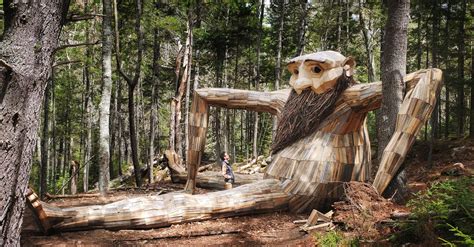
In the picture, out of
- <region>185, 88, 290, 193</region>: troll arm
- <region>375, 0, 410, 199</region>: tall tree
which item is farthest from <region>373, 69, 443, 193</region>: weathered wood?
<region>185, 88, 290, 193</region>: troll arm

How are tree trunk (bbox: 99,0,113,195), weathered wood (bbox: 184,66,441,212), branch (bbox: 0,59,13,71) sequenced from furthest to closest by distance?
tree trunk (bbox: 99,0,113,195), weathered wood (bbox: 184,66,441,212), branch (bbox: 0,59,13,71)

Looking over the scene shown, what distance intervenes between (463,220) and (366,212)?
116 cm

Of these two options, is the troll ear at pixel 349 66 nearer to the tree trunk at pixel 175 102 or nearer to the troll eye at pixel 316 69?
the troll eye at pixel 316 69

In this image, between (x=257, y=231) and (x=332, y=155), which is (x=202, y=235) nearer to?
(x=257, y=231)

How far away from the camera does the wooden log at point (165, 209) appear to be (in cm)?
435

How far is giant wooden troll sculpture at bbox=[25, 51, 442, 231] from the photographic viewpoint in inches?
181

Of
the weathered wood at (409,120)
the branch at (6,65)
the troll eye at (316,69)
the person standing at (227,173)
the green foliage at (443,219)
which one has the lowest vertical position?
the person standing at (227,173)

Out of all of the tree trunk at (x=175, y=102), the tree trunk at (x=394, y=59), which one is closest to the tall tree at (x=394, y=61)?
the tree trunk at (x=394, y=59)

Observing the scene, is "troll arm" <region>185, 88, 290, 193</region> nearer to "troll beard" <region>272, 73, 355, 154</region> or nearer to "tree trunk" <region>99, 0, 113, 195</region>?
"troll beard" <region>272, 73, 355, 154</region>

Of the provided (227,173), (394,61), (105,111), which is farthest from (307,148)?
(105,111)

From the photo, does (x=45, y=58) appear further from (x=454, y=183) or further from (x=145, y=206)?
(x=454, y=183)

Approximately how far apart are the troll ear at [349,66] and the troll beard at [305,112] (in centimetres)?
8

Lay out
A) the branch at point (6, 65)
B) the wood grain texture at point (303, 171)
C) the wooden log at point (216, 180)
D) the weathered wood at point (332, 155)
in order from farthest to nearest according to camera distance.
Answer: the wooden log at point (216, 180)
the weathered wood at point (332, 155)
the wood grain texture at point (303, 171)
the branch at point (6, 65)

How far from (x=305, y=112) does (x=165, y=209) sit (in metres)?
2.44
